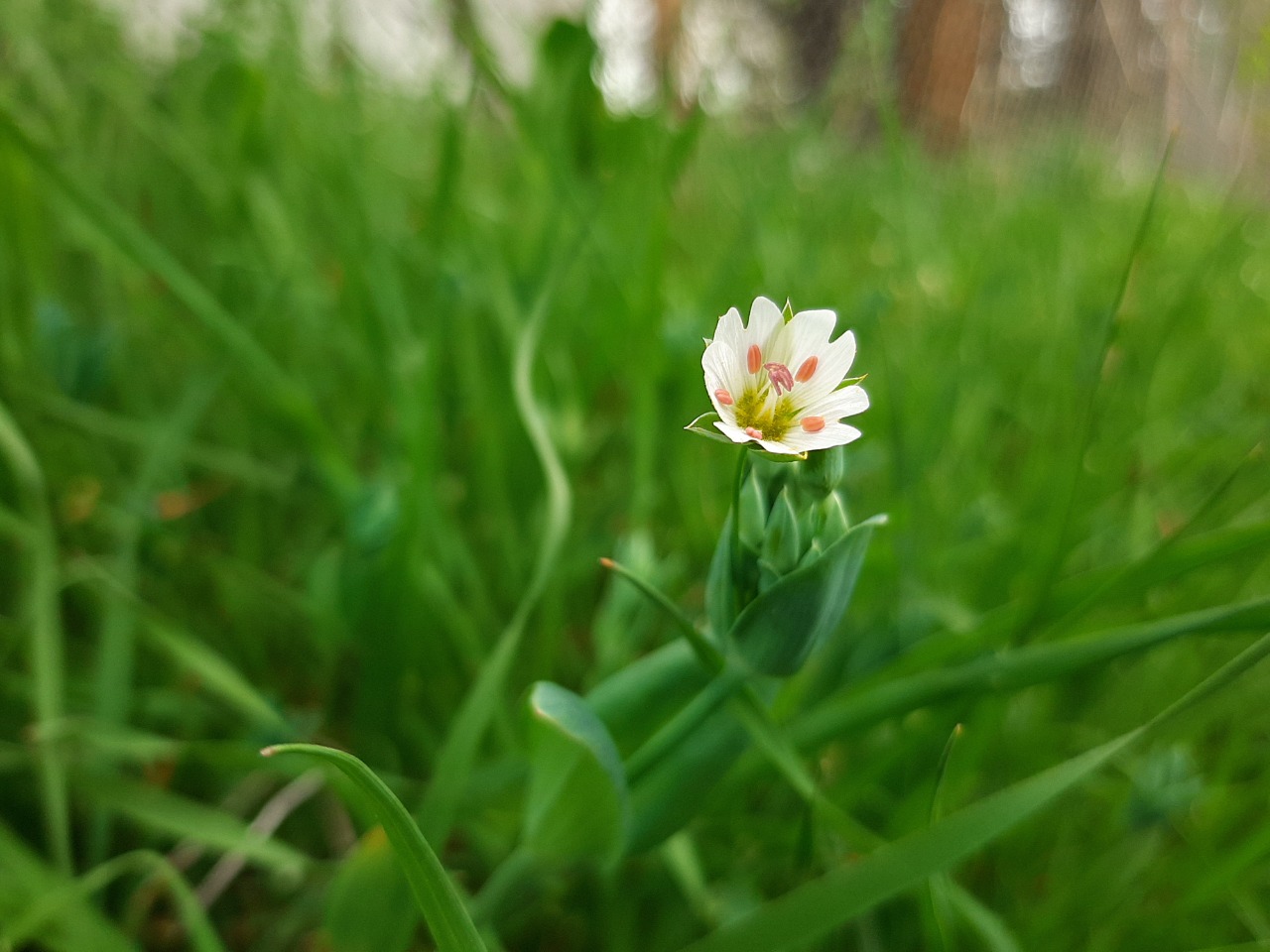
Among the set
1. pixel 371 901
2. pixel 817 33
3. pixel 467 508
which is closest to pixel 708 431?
pixel 371 901

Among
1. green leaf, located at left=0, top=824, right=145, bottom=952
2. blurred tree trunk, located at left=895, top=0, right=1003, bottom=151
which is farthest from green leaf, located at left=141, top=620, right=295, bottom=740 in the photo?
blurred tree trunk, located at left=895, top=0, right=1003, bottom=151

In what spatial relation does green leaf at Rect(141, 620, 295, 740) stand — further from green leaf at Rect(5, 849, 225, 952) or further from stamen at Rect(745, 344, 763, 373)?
stamen at Rect(745, 344, 763, 373)

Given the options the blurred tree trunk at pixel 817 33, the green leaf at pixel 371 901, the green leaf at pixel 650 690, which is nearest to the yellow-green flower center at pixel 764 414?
the green leaf at pixel 650 690

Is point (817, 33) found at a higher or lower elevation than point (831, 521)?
higher

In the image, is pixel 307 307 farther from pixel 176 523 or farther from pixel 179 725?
pixel 179 725

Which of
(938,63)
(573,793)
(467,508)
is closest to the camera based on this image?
(573,793)

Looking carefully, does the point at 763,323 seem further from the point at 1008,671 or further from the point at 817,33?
the point at 817,33

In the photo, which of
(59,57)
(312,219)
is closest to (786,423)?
(312,219)
